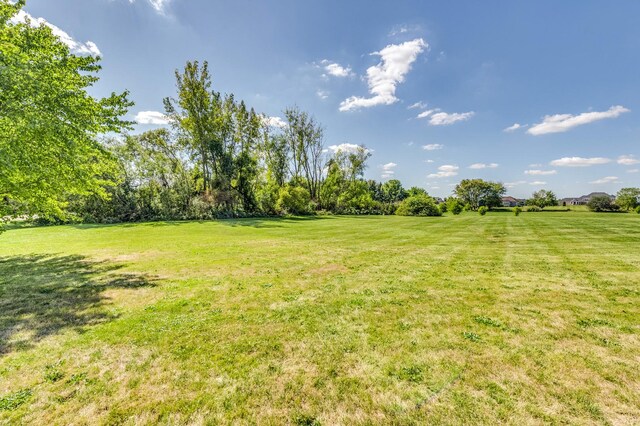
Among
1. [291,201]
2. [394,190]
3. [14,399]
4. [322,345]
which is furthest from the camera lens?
[394,190]

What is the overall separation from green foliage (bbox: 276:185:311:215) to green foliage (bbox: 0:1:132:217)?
35.4 m

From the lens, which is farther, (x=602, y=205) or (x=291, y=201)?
(x=602, y=205)

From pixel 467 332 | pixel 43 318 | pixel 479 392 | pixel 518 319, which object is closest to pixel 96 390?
pixel 43 318

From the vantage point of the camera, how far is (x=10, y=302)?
7.39m

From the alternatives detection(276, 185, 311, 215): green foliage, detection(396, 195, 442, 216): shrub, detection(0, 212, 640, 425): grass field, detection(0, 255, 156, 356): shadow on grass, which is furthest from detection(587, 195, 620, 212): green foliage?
detection(0, 255, 156, 356): shadow on grass

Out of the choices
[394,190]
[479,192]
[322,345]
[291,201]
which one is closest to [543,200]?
[479,192]

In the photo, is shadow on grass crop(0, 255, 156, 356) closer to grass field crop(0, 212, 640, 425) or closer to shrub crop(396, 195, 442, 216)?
grass field crop(0, 212, 640, 425)

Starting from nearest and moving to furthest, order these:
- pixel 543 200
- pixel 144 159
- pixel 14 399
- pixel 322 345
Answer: pixel 14 399 → pixel 322 345 → pixel 144 159 → pixel 543 200

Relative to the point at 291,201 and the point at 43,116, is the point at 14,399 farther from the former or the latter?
the point at 291,201

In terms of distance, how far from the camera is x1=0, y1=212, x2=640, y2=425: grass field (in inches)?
144

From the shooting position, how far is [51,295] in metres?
7.99

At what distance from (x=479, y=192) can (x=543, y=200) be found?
18.2 metres

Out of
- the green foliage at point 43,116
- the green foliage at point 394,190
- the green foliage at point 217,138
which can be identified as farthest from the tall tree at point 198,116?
the green foliage at point 394,190

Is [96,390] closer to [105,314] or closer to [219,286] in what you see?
[105,314]
